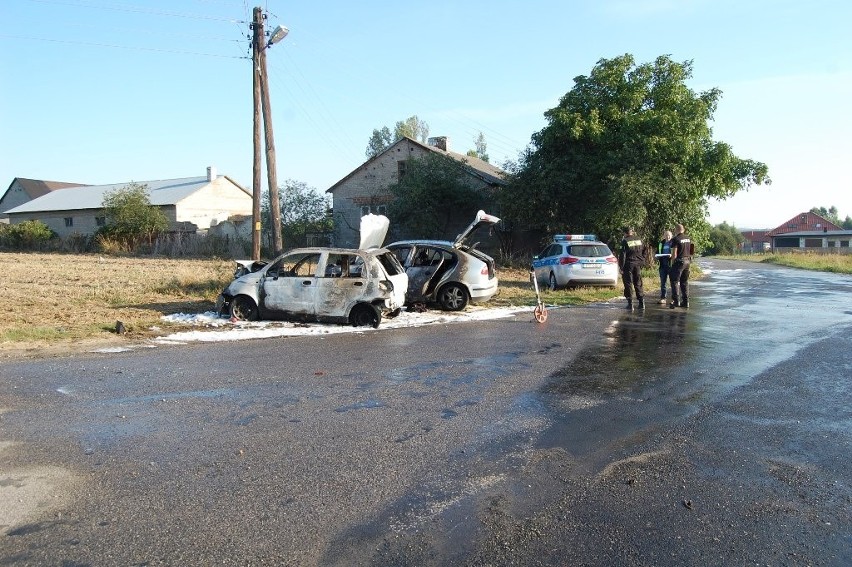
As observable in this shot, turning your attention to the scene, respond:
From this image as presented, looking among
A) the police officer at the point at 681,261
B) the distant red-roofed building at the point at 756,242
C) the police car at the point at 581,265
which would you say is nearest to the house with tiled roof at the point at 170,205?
the police car at the point at 581,265

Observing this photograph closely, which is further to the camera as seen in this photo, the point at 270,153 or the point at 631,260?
the point at 270,153

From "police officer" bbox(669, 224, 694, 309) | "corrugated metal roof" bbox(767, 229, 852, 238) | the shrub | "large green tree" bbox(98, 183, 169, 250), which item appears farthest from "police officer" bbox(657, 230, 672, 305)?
"corrugated metal roof" bbox(767, 229, 852, 238)

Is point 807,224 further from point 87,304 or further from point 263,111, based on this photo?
point 87,304

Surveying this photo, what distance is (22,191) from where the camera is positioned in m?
67.4

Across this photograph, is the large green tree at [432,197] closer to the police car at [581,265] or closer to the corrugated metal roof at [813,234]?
the police car at [581,265]

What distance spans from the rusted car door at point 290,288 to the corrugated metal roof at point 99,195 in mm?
39558

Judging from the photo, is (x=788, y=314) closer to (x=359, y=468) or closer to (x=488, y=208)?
(x=359, y=468)

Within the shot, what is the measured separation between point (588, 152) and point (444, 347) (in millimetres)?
20002

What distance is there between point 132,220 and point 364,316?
3606cm

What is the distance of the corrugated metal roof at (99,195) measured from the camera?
49875 mm

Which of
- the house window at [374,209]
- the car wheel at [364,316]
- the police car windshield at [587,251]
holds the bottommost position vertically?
the car wheel at [364,316]

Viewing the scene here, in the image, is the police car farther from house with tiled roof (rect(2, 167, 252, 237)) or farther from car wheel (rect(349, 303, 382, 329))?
house with tiled roof (rect(2, 167, 252, 237))

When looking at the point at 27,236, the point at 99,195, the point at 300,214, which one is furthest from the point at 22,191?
the point at 300,214

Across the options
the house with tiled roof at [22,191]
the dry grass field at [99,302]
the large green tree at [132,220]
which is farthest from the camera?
the house with tiled roof at [22,191]
